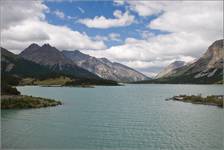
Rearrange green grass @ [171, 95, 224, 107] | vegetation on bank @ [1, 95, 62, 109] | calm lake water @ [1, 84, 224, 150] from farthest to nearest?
green grass @ [171, 95, 224, 107], vegetation on bank @ [1, 95, 62, 109], calm lake water @ [1, 84, 224, 150]

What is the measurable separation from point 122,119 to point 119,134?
18.9 metres

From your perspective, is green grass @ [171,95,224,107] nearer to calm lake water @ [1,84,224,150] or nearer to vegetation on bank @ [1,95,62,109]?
calm lake water @ [1,84,224,150]

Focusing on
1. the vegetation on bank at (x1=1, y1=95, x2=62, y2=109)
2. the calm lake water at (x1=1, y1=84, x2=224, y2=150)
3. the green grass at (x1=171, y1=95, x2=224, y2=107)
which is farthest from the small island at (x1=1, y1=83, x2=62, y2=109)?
the green grass at (x1=171, y1=95, x2=224, y2=107)

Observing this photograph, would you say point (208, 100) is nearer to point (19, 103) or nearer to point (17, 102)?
point (19, 103)

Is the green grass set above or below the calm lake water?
above

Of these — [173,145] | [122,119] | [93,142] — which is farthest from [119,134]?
[122,119]


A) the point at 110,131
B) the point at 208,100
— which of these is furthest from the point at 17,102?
the point at 208,100

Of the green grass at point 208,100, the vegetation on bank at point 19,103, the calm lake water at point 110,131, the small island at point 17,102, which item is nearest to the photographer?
the calm lake water at point 110,131

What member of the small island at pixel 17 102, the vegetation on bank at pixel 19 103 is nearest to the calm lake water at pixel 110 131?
the vegetation on bank at pixel 19 103

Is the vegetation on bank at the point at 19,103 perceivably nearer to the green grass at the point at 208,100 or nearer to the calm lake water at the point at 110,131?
the calm lake water at the point at 110,131

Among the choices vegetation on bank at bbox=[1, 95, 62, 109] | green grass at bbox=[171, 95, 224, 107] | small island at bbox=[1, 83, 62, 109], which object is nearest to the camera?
vegetation on bank at bbox=[1, 95, 62, 109]

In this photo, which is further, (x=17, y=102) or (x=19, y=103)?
(x=17, y=102)

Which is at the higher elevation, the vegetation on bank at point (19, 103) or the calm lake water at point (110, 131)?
the vegetation on bank at point (19, 103)

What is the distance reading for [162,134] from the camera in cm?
5475
